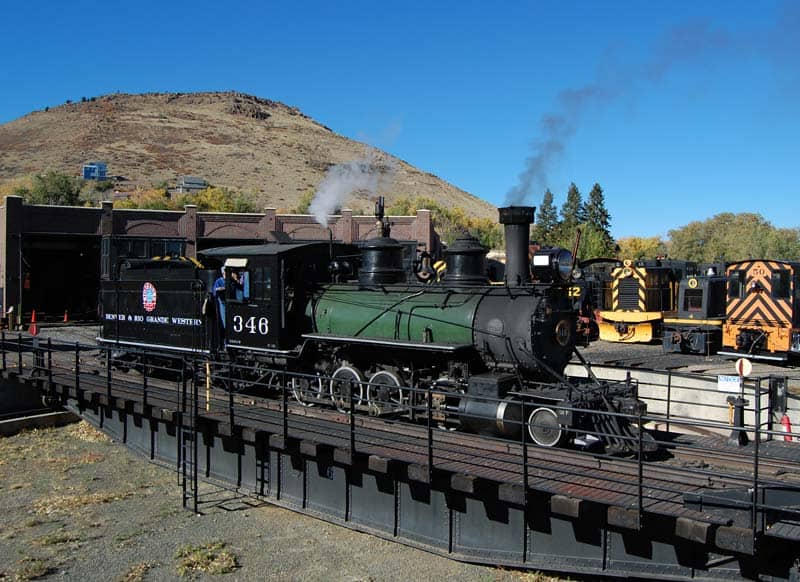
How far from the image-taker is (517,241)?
1106 cm

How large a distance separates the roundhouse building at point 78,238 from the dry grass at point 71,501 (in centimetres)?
2237

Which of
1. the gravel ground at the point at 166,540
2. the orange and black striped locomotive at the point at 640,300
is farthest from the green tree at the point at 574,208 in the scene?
the gravel ground at the point at 166,540

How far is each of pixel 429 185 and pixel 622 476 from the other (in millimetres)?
91662

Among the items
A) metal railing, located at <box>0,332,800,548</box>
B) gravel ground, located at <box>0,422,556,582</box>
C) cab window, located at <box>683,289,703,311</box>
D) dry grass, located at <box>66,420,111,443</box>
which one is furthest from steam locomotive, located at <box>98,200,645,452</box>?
cab window, located at <box>683,289,703,311</box>

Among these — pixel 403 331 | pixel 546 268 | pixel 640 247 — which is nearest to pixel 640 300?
pixel 546 268

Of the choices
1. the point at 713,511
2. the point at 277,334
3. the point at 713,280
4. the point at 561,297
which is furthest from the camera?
the point at 713,280

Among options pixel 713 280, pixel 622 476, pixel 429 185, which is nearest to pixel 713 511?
pixel 622 476

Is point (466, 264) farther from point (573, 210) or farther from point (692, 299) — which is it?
point (573, 210)

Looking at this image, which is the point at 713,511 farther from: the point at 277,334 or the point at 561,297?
the point at 277,334

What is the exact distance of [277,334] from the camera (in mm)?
12836

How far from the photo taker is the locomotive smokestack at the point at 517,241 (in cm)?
1090

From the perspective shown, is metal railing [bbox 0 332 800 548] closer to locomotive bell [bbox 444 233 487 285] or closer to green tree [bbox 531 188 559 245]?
locomotive bell [bbox 444 233 487 285]

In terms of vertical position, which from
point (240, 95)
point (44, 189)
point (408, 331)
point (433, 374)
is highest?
point (240, 95)

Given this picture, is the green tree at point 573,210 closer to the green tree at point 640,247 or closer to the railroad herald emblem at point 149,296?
the green tree at point 640,247
